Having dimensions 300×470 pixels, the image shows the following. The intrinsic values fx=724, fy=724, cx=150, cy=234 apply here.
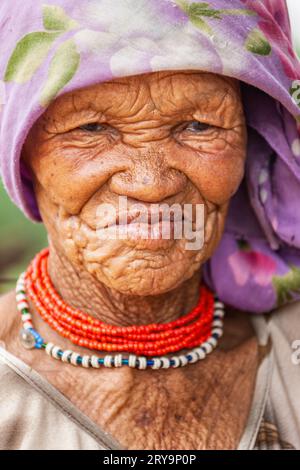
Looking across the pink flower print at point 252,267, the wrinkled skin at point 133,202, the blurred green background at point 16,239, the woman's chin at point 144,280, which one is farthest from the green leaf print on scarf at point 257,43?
the blurred green background at point 16,239

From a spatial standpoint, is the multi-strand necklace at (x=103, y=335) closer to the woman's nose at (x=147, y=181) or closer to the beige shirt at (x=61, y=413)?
the beige shirt at (x=61, y=413)

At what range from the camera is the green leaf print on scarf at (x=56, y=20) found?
64.2 inches

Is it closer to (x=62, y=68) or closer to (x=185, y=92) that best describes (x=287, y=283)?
(x=185, y=92)

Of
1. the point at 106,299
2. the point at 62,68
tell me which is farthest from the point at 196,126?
the point at 106,299

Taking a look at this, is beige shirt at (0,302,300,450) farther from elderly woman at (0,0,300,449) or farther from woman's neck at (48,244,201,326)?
woman's neck at (48,244,201,326)

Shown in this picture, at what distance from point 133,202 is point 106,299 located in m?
0.37

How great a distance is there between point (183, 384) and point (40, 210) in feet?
2.02

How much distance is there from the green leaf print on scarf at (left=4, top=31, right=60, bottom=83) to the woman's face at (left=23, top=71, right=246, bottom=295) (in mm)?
101

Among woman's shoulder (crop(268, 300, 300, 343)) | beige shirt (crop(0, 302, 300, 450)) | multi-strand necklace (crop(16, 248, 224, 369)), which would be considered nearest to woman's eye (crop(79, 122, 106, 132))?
multi-strand necklace (crop(16, 248, 224, 369))

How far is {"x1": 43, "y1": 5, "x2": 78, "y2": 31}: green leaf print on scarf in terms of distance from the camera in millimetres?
1632

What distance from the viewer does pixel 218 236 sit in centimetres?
196
